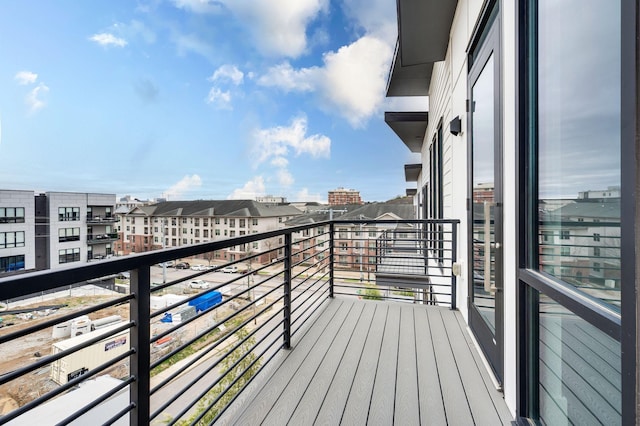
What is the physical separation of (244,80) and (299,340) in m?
27.5

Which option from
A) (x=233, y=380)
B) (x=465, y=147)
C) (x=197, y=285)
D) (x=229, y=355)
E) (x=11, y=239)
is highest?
(x=465, y=147)

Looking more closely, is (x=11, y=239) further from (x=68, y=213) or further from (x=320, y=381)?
(x=320, y=381)

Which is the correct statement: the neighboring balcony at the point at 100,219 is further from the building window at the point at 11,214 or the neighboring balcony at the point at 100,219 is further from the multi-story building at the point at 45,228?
the building window at the point at 11,214

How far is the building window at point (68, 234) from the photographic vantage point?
6.30m

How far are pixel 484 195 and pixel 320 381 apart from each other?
60.5 inches

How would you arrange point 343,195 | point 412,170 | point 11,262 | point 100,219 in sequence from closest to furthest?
point 11,262 < point 100,219 < point 412,170 < point 343,195

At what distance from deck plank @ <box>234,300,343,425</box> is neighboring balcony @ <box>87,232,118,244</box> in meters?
6.84

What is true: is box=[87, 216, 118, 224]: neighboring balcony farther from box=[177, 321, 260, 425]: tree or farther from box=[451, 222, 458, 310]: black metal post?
box=[451, 222, 458, 310]: black metal post

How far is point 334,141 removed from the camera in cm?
2636

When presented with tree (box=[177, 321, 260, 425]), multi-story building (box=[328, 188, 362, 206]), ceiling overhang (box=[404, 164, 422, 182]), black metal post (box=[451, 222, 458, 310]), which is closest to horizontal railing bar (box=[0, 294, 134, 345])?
tree (box=[177, 321, 260, 425])

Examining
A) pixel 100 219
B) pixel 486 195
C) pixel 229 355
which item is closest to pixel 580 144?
pixel 486 195

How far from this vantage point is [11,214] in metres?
5.48

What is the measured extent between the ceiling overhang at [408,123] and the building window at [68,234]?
675 cm

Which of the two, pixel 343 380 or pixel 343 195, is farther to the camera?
pixel 343 195
